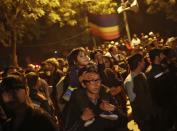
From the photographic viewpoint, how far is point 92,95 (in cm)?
612

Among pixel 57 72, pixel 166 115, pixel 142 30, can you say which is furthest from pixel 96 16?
pixel 142 30

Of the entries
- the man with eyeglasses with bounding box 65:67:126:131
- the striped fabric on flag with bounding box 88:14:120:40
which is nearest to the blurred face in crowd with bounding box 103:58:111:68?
the man with eyeglasses with bounding box 65:67:126:131

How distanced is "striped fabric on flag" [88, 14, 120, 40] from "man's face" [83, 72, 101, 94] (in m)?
10.7

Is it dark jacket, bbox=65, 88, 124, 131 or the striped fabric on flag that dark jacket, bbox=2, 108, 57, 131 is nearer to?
dark jacket, bbox=65, 88, 124, 131

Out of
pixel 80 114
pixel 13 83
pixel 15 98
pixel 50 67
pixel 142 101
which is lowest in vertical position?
pixel 142 101

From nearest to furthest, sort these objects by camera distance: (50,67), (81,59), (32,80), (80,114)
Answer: (80,114) < (32,80) < (81,59) < (50,67)

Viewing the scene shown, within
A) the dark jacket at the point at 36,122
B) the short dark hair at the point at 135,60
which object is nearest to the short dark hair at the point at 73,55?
the short dark hair at the point at 135,60

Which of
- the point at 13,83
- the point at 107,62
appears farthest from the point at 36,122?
the point at 107,62

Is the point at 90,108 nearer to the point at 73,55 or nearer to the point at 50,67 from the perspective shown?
the point at 73,55

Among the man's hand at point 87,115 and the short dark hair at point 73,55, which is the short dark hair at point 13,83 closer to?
the man's hand at point 87,115

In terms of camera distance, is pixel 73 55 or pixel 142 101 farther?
pixel 73 55

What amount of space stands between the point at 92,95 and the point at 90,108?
0.18m

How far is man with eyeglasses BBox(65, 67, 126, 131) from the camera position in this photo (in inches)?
235

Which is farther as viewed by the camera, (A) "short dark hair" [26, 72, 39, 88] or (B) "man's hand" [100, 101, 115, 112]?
(A) "short dark hair" [26, 72, 39, 88]
